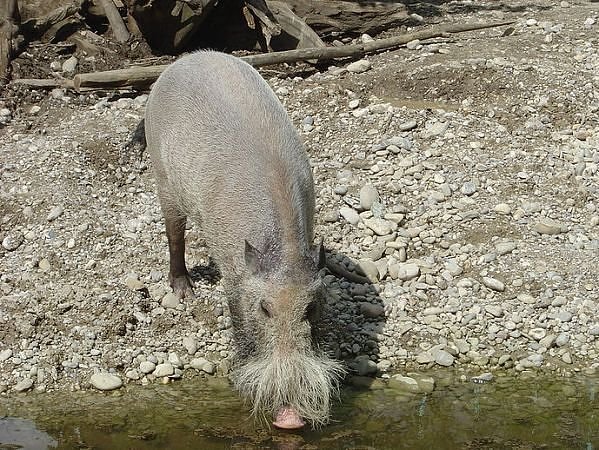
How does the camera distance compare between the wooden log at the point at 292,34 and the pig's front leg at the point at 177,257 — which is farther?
the wooden log at the point at 292,34

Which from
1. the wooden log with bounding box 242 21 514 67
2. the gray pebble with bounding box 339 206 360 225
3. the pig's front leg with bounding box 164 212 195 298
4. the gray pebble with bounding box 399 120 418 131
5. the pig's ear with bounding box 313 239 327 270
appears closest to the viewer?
the pig's ear with bounding box 313 239 327 270

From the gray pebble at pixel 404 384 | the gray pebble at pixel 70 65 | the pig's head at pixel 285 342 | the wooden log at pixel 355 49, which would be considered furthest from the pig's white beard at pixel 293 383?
the gray pebble at pixel 70 65

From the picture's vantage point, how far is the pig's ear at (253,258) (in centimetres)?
540

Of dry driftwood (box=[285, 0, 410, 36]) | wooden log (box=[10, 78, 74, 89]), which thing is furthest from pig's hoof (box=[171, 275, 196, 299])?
dry driftwood (box=[285, 0, 410, 36])

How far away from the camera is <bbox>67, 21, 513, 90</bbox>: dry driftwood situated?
9.90 metres

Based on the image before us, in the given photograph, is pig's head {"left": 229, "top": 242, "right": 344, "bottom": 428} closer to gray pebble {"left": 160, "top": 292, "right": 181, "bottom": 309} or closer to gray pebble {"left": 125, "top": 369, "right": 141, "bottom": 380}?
gray pebble {"left": 125, "top": 369, "right": 141, "bottom": 380}

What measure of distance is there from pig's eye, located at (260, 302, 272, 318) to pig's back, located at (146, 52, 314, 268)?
383 mm

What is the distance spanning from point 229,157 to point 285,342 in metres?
1.55

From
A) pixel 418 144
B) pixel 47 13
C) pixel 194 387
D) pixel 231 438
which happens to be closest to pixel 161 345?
pixel 194 387

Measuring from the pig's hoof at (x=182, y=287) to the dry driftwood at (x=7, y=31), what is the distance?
164 inches

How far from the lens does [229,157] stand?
6.14 meters

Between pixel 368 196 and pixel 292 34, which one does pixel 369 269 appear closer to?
pixel 368 196

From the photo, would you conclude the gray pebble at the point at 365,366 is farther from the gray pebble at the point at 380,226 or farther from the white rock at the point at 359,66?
the white rock at the point at 359,66

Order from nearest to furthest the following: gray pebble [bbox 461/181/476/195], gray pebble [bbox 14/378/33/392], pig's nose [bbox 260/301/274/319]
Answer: pig's nose [bbox 260/301/274/319] < gray pebble [bbox 14/378/33/392] < gray pebble [bbox 461/181/476/195]
